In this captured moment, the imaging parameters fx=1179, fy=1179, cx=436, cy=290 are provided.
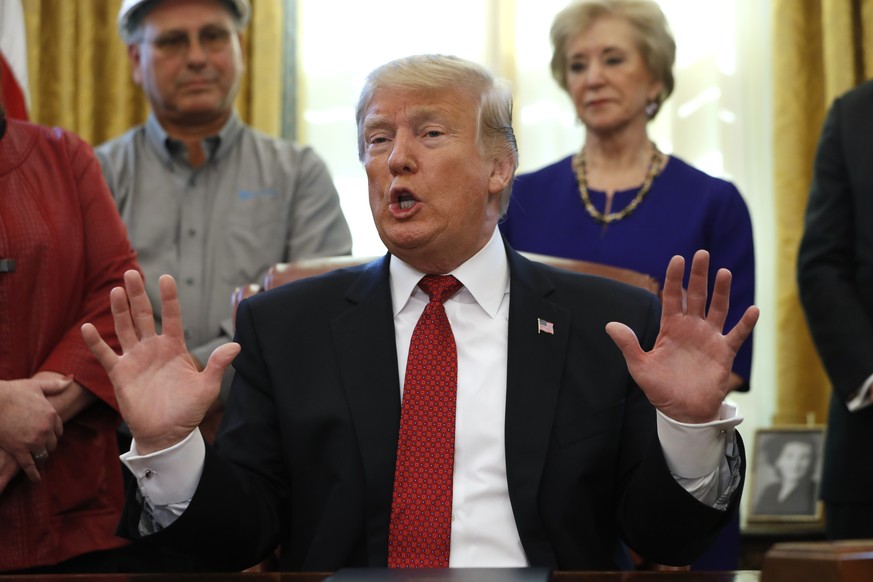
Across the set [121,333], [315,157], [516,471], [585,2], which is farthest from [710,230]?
[121,333]

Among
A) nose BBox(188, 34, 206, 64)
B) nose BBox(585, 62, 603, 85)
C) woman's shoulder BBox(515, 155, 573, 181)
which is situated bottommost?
woman's shoulder BBox(515, 155, 573, 181)

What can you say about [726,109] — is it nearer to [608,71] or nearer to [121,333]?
[608,71]

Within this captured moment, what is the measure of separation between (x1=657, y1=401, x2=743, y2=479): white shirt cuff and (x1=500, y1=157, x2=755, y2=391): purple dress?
1.25 meters

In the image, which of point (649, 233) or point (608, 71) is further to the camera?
point (608, 71)

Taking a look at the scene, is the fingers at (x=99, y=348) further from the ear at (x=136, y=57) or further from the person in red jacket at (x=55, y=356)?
the ear at (x=136, y=57)

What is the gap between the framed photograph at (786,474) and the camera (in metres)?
4.09

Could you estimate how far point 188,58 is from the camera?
3.43 meters

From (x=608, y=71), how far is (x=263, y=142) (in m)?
1.04

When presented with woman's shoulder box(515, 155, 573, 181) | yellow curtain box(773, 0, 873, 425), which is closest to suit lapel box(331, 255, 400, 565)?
woman's shoulder box(515, 155, 573, 181)

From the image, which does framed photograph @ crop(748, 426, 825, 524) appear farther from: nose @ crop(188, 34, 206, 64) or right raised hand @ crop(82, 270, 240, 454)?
right raised hand @ crop(82, 270, 240, 454)

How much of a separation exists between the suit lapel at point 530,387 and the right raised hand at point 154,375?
530 millimetres

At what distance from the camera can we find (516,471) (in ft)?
6.69

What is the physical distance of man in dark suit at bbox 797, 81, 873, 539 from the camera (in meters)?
2.84

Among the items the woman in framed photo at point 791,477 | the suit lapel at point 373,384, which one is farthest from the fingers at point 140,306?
the woman in framed photo at point 791,477
